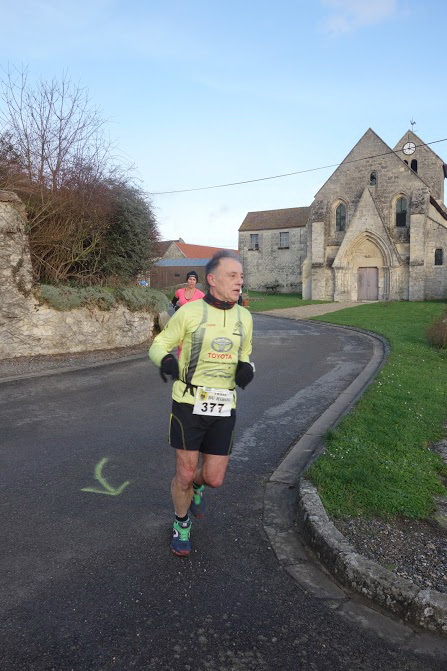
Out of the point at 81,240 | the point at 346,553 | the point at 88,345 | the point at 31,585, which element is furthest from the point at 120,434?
the point at 81,240

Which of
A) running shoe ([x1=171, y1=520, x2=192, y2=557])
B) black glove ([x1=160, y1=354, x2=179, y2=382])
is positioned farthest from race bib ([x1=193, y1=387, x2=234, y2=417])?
running shoe ([x1=171, y1=520, x2=192, y2=557])

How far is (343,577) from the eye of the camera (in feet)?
10.0

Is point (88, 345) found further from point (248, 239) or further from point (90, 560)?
point (248, 239)

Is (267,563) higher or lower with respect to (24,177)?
lower

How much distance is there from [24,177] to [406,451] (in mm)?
10721

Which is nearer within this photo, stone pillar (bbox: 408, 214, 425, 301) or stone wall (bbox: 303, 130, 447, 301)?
stone pillar (bbox: 408, 214, 425, 301)

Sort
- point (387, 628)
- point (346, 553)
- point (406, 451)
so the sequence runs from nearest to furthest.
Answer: point (387, 628) → point (346, 553) → point (406, 451)

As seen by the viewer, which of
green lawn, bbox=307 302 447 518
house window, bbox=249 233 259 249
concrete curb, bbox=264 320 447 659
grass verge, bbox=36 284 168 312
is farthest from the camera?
house window, bbox=249 233 259 249

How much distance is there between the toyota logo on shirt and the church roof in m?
44.2

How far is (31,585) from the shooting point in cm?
294

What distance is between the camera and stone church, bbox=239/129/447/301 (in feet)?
114

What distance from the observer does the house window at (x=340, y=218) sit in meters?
38.0

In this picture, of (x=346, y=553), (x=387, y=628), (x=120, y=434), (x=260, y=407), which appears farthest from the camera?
(x=260, y=407)

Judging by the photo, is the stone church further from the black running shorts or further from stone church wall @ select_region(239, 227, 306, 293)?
the black running shorts
